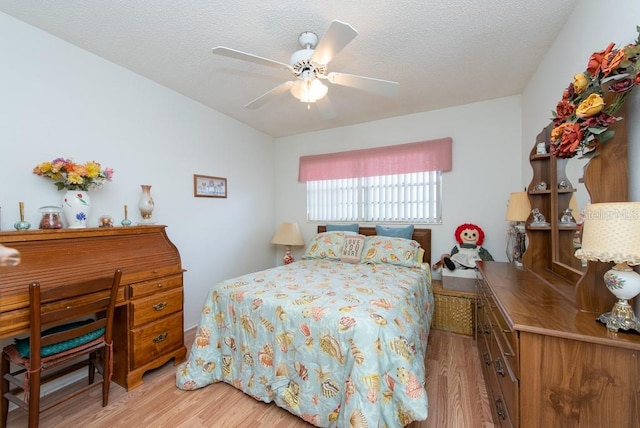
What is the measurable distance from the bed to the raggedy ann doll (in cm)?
72

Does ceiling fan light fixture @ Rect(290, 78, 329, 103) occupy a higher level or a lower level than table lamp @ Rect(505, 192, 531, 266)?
higher

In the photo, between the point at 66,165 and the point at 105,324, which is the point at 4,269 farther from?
the point at 66,165

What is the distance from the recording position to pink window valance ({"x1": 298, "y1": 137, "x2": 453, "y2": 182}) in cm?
317

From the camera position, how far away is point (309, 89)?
181 cm

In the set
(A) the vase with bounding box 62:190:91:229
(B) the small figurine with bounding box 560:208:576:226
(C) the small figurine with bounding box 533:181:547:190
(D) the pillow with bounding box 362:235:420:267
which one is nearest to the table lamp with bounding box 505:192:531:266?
(C) the small figurine with bounding box 533:181:547:190

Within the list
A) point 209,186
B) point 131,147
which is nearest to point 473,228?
point 209,186

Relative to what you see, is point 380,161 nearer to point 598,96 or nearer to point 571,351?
point 598,96

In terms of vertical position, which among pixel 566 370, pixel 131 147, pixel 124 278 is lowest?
pixel 566 370

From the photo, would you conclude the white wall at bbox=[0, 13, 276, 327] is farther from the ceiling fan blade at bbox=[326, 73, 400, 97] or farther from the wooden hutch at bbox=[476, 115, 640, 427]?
the wooden hutch at bbox=[476, 115, 640, 427]

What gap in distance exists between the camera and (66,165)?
1786 millimetres

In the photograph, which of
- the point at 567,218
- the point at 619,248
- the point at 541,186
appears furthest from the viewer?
the point at 541,186

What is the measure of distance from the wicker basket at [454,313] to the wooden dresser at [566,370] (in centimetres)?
145

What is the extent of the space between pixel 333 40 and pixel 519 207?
191 centimetres

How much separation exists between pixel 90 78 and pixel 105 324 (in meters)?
1.89
